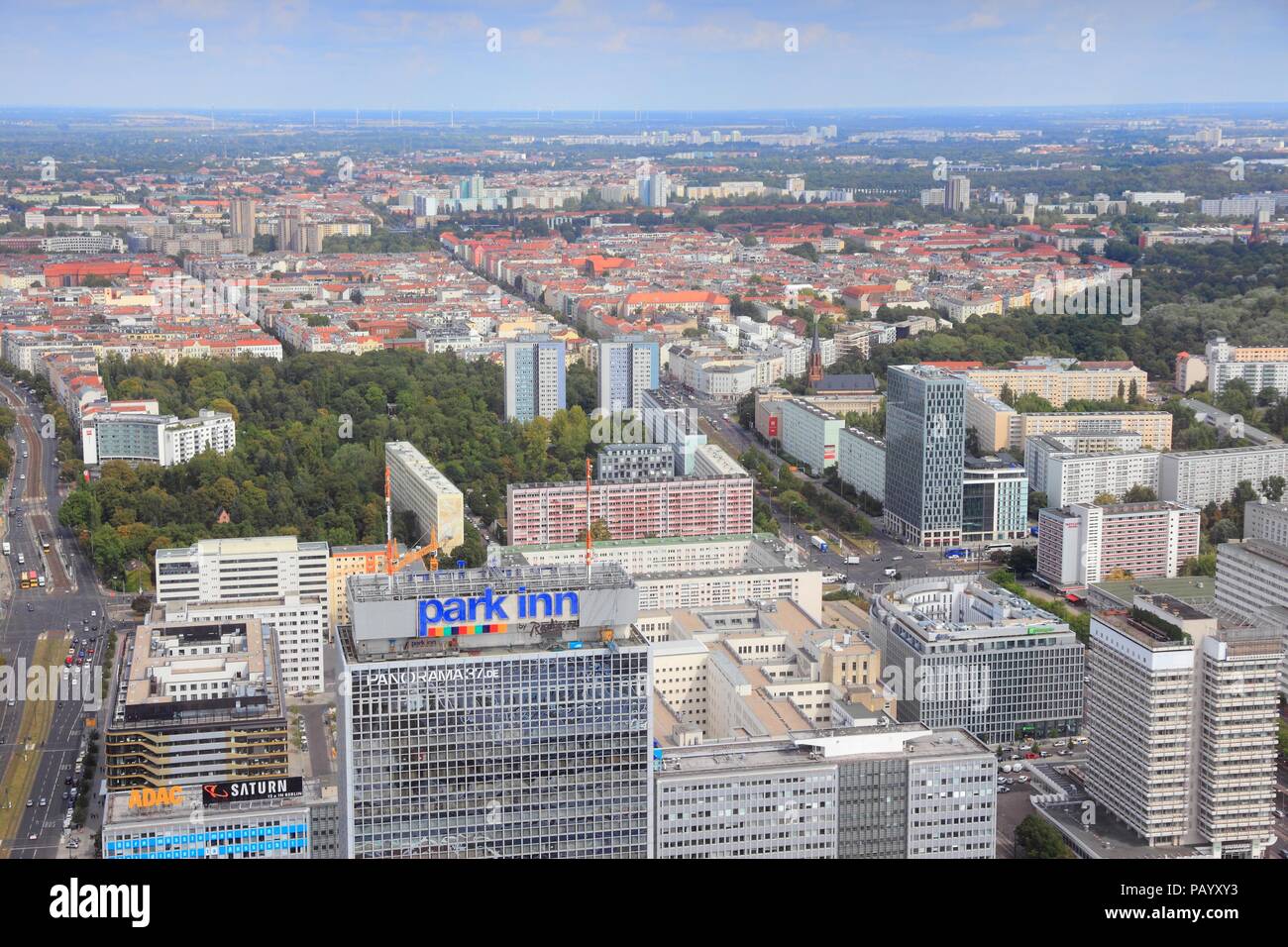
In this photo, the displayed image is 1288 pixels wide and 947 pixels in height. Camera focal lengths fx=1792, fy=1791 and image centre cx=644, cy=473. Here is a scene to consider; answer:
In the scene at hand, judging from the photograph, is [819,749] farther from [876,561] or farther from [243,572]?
[876,561]

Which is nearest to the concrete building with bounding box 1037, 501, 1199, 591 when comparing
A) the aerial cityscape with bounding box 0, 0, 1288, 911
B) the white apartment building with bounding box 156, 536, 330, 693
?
the aerial cityscape with bounding box 0, 0, 1288, 911

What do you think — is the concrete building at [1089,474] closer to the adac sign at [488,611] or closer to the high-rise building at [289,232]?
the adac sign at [488,611]

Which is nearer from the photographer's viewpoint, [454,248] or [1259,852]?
[1259,852]

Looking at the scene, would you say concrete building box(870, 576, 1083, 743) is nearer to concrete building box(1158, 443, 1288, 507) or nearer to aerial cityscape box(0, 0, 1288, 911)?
aerial cityscape box(0, 0, 1288, 911)

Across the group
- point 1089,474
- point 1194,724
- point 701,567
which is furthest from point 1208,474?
point 1194,724

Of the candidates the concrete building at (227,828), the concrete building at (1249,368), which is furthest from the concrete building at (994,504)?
the concrete building at (227,828)

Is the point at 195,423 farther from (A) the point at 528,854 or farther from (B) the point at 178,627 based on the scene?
(A) the point at 528,854
